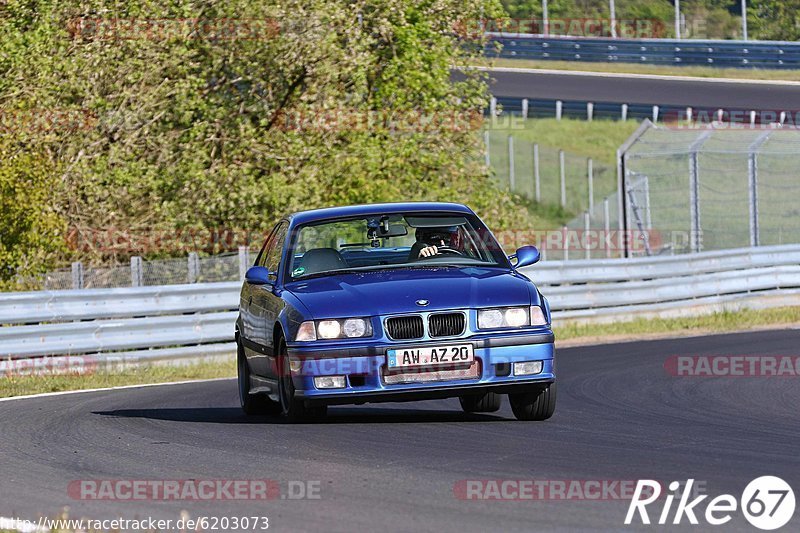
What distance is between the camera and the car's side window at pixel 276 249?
37.2 ft

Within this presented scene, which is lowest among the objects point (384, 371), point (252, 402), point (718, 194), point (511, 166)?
point (718, 194)

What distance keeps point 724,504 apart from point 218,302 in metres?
13.9

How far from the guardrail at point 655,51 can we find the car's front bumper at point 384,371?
34449 mm

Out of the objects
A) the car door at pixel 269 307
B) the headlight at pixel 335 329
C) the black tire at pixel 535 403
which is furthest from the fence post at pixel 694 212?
the headlight at pixel 335 329

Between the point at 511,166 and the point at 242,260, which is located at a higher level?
the point at 242,260

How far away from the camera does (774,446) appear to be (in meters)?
8.38

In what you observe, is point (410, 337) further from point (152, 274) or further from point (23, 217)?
point (23, 217)

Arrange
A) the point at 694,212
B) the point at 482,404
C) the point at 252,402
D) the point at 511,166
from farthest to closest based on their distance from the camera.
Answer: the point at 511,166 → the point at 694,212 → the point at 252,402 → the point at 482,404

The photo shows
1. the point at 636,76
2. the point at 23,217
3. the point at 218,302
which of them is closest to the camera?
the point at 218,302

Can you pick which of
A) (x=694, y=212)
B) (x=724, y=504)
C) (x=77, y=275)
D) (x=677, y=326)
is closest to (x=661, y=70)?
(x=694, y=212)

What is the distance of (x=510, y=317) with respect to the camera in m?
9.70

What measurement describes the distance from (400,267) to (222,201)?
14688 millimetres

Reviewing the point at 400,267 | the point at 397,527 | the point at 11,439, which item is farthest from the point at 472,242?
the point at 397,527

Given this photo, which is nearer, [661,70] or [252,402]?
[252,402]
